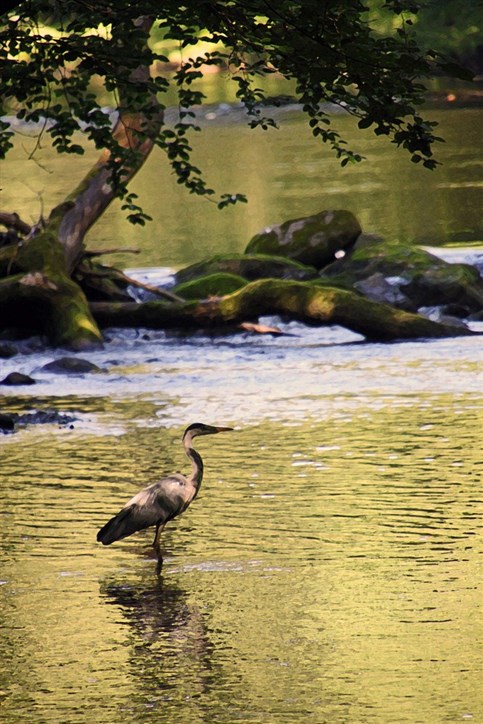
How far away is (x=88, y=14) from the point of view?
10.4 meters

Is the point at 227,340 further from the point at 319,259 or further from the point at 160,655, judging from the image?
the point at 160,655

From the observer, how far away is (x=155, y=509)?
1034 cm

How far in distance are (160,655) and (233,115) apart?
5278 centimetres

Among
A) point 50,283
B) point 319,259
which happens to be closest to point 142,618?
point 50,283

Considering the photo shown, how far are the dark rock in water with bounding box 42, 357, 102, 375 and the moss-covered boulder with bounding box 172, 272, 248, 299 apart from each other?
3.66m

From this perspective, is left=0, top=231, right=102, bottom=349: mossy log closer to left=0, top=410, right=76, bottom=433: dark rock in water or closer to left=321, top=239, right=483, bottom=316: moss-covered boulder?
left=0, top=410, right=76, bottom=433: dark rock in water

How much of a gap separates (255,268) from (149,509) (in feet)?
42.4

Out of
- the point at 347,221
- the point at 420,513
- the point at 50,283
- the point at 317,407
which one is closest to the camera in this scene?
the point at 420,513

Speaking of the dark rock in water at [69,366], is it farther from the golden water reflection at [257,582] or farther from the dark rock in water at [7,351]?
the golden water reflection at [257,582]

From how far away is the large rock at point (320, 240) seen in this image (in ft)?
78.2

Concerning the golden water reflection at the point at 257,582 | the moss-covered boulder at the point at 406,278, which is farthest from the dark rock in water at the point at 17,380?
the moss-covered boulder at the point at 406,278

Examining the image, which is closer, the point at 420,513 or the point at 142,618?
the point at 142,618

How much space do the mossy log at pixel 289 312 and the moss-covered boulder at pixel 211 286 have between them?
1.56 metres

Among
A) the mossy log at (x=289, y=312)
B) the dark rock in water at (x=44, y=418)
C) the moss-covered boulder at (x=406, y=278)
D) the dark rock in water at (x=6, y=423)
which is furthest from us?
the moss-covered boulder at (x=406, y=278)
